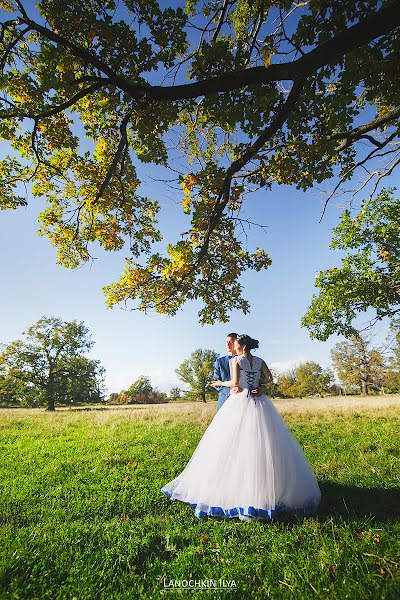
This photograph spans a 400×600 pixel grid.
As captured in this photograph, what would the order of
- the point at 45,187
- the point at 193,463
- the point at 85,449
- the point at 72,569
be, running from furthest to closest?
the point at 85,449 → the point at 45,187 → the point at 193,463 → the point at 72,569

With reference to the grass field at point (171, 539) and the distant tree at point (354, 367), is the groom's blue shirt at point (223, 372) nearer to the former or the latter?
the grass field at point (171, 539)

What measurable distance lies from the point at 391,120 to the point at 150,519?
27.3 ft

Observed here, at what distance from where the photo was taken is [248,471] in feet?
14.9

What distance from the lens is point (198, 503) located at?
4.62 metres

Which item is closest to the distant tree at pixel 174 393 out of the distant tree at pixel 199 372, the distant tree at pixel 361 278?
the distant tree at pixel 199 372

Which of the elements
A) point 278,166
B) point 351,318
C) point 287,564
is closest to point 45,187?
point 278,166

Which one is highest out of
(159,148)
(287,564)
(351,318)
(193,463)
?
(159,148)

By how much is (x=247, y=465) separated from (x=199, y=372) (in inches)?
2398

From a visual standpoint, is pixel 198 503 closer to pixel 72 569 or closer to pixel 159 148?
pixel 72 569

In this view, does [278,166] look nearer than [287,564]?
No

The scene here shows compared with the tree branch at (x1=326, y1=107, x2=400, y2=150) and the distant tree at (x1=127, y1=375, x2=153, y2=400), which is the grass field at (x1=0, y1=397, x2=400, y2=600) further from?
the distant tree at (x1=127, y1=375, x2=153, y2=400)

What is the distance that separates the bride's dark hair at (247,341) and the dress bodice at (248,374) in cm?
27

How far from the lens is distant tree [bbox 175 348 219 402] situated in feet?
207

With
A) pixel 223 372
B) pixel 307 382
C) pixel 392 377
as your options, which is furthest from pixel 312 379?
pixel 223 372
